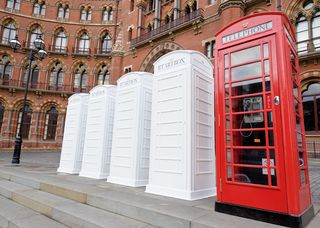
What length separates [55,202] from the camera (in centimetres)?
420

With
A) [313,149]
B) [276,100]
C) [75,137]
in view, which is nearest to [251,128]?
[276,100]

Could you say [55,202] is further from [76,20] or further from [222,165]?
[76,20]

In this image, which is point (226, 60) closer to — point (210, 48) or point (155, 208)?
point (155, 208)

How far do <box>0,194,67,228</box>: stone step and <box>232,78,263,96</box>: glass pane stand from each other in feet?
11.0

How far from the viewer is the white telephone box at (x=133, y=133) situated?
531 centimetres

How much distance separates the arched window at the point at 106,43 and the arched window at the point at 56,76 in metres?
5.73

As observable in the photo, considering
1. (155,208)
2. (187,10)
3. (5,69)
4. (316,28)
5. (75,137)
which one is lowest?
(155,208)

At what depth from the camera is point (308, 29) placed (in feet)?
45.0

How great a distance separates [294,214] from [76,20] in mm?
32255

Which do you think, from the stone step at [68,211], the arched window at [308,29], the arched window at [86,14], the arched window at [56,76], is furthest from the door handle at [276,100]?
the arched window at [86,14]

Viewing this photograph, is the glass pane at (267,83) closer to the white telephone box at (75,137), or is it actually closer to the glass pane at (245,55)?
the glass pane at (245,55)

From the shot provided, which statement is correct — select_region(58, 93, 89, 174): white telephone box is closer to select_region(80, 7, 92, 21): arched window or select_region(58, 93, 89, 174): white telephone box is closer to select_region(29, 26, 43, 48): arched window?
select_region(29, 26, 43, 48): arched window

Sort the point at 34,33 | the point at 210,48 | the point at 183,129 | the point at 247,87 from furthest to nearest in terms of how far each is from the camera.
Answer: the point at 34,33 < the point at 210,48 < the point at 183,129 < the point at 247,87

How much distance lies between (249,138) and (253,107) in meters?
0.44
